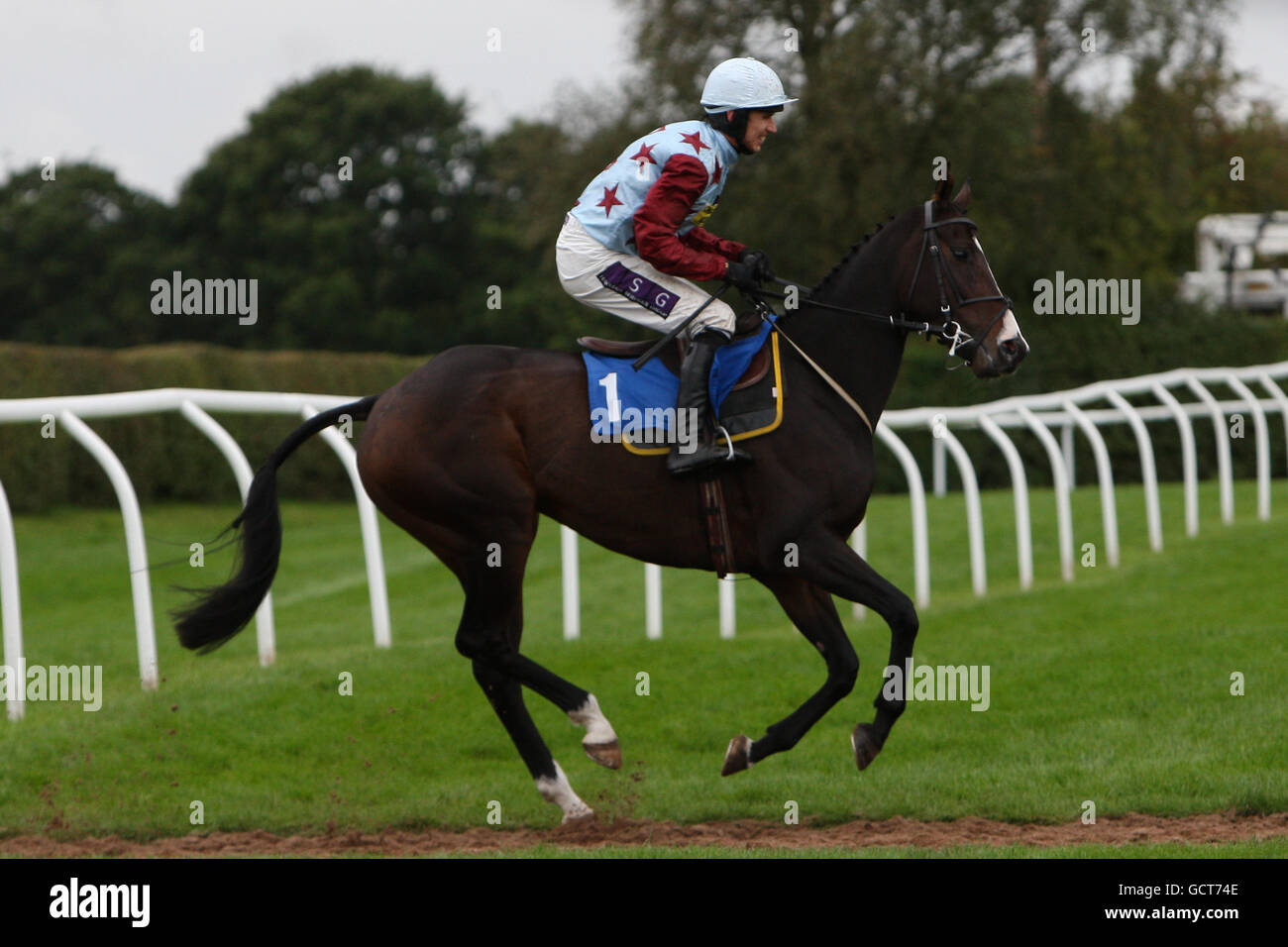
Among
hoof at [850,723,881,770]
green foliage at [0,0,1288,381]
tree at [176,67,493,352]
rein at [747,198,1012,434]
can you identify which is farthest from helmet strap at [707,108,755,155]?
tree at [176,67,493,352]

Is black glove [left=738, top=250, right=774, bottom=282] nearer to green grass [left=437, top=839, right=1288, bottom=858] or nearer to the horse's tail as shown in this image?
the horse's tail

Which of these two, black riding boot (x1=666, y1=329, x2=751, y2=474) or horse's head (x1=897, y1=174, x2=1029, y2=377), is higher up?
horse's head (x1=897, y1=174, x2=1029, y2=377)

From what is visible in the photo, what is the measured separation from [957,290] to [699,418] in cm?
93

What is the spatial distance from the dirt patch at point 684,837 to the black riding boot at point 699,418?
3.96 feet

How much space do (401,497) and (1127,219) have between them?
1995 centimetres

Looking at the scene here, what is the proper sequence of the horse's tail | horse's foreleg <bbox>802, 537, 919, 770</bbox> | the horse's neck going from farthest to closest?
the horse's tail → the horse's neck → horse's foreleg <bbox>802, 537, 919, 770</bbox>

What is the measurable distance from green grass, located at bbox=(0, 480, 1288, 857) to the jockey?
162 cm

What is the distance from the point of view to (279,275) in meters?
33.3

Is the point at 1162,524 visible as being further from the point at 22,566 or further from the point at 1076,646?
the point at 22,566

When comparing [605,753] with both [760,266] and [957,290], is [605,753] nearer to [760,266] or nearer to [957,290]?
[760,266]

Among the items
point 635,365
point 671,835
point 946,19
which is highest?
point 946,19

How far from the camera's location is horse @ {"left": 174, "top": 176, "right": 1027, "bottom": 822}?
4.89 meters
